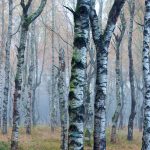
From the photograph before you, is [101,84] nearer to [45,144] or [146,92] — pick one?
[146,92]

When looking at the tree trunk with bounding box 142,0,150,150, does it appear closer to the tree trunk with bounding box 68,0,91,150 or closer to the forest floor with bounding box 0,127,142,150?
the forest floor with bounding box 0,127,142,150

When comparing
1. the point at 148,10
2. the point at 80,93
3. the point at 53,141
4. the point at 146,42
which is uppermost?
the point at 148,10

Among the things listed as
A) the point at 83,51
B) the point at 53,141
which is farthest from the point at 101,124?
the point at 53,141

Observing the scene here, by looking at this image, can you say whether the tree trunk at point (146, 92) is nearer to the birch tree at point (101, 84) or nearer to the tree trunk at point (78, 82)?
the birch tree at point (101, 84)

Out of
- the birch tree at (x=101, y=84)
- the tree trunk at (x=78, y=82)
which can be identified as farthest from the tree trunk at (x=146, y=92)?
the tree trunk at (x=78, y=82)

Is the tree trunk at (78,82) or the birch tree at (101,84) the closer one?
the tree trunk at (78,82)

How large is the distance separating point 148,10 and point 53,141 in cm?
951

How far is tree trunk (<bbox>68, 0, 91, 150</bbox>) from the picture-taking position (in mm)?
9609

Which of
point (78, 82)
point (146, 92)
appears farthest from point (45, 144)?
point (78, 82)

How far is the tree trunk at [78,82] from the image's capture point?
378 inches

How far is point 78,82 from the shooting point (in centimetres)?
976

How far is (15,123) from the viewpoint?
1513 centimetres

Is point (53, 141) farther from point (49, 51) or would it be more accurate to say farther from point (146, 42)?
point (49, 51)

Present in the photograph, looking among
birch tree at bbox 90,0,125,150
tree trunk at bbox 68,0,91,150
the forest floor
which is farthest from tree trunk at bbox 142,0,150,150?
tree trunk at bbox 68,0,91,150
